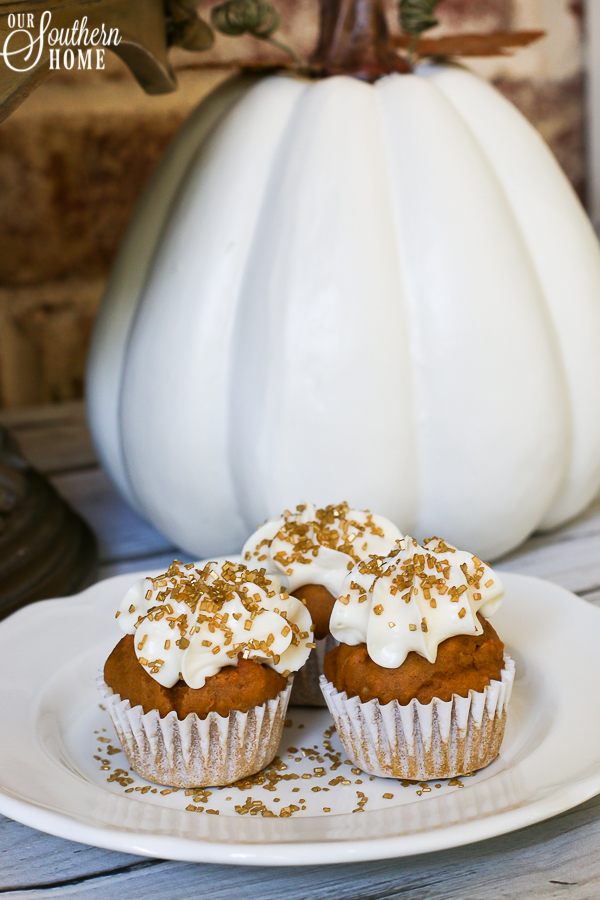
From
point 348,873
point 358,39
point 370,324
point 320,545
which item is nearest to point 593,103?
point 358,39

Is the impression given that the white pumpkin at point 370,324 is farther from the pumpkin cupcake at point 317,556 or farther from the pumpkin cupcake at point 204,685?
the pumpkin cupcake at point 204,685

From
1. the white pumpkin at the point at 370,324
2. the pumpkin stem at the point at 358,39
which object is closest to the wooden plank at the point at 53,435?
the white pumpkin at the point at 370,324

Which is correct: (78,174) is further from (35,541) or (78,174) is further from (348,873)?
(348,873)

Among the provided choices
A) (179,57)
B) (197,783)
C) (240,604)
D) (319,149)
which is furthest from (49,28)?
(179,57)

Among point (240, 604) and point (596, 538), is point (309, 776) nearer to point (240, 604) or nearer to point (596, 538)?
point (240, 604)

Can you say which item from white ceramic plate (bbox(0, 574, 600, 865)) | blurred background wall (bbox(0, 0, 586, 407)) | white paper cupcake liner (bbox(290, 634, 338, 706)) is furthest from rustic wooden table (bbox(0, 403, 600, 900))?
blurred background wall (bbox(0, 0, 586, 407))
